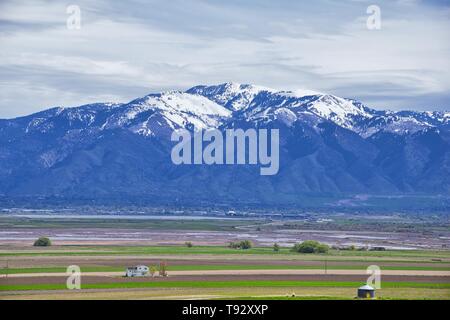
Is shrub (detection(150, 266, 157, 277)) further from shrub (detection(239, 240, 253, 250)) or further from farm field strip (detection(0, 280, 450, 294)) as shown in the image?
shrub (detection(239, 240, 253, 250))

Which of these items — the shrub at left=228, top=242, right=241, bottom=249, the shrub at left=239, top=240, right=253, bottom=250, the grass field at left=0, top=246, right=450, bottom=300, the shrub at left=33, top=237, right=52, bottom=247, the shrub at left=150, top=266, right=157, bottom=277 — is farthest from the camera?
the shrub at left=228, top=242, right=241, bottom=249

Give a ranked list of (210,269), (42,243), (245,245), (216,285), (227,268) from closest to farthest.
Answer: (216,285) < (210,269) < (227,268) < (42,243) < (245,245)

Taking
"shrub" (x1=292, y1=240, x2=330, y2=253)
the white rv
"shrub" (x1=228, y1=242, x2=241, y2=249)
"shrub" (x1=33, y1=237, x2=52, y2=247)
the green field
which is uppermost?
"shrub" (x1=33, y1=237, x2=52, y2=247)

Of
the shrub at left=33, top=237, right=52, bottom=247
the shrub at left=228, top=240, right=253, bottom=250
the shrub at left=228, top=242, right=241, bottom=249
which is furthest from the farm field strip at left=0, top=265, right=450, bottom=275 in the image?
the shrub at left=33, top=237, right=52, bottom=247

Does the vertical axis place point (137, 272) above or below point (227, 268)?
below

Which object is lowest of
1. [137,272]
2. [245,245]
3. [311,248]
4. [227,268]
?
[137,272]

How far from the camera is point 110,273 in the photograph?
87.1m

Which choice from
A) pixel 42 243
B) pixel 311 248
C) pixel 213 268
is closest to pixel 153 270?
pixel 213 268

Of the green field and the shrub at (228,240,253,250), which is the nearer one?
the green field

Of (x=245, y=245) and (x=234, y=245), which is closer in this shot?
(x=245, y=245)

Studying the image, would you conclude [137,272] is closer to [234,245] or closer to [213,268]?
[213,268]

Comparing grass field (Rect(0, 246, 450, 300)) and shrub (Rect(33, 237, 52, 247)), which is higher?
shrub (Rect(33, 237, 52, 247))
